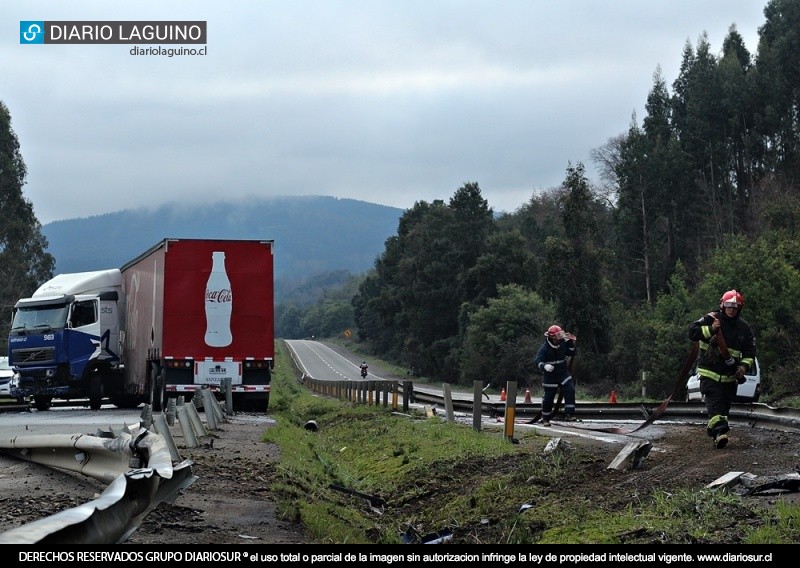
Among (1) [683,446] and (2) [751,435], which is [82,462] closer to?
(1) [683,446]

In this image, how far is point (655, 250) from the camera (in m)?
74.3

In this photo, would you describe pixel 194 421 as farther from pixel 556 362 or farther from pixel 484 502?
pixel 484 502

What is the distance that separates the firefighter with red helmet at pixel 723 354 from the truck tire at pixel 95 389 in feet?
71.5

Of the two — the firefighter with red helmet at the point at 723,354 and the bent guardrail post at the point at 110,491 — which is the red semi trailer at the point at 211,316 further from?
the firefighter with red helmet at the point at 723,354

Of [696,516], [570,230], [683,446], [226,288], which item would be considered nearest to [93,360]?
[226,288]

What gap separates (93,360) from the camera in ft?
99.2

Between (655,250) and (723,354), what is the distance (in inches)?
2505

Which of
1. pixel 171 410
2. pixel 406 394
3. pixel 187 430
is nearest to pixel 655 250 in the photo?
pixel 406 394

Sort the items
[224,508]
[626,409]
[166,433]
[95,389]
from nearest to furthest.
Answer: [224,508]
[166,433]
[626,409]
[95,389]

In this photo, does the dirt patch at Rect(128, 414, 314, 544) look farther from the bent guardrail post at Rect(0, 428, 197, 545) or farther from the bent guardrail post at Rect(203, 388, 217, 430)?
the bent guardrail post at Rect(203, 388, 217, 430)

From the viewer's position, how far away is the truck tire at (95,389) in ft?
101

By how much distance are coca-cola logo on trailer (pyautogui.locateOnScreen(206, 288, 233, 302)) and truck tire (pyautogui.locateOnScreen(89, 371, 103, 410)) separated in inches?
239

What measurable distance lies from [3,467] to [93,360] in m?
19.0

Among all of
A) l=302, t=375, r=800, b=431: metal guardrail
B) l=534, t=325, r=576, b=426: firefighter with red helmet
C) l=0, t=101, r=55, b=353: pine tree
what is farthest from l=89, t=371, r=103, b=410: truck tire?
l=0, t=101, r=55, b=353: pine tree
